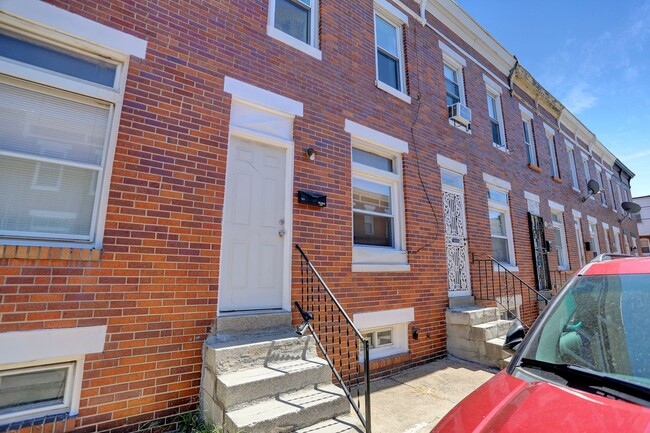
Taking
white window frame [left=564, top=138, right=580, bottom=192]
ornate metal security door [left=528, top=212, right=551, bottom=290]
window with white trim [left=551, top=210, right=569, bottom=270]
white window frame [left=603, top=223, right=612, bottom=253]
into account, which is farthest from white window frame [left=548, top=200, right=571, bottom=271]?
white window frame [left=603, top=223, right=612, bottom=253]

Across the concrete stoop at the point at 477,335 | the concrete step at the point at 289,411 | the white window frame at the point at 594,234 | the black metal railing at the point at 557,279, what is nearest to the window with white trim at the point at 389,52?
the concrete stoop at the point at 477,335

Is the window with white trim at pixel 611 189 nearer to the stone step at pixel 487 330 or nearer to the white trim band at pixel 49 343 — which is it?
the stone step at pixel 487 330

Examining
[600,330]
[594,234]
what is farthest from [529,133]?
[600,330]

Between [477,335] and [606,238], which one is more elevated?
[606,238]

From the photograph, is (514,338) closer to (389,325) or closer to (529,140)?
(389,325)

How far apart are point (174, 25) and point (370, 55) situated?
3.43 meters

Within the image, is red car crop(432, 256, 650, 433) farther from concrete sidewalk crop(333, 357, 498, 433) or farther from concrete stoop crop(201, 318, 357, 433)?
concrete sidewalk crop(333, 357, 498, 433)

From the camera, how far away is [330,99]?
5.17 metres

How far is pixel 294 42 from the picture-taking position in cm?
488

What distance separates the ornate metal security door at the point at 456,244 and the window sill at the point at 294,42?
366 centimetres

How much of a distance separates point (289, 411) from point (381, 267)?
2.85 meters

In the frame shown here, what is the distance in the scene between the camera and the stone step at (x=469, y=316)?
18.9 ft

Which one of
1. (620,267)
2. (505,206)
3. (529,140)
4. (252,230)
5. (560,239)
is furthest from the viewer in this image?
(560,239)

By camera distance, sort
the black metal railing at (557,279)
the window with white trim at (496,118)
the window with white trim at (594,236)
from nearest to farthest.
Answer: the window with white trim at (496,118) → the black metal railing at (557,279) → the window with white trim at (594,236)
